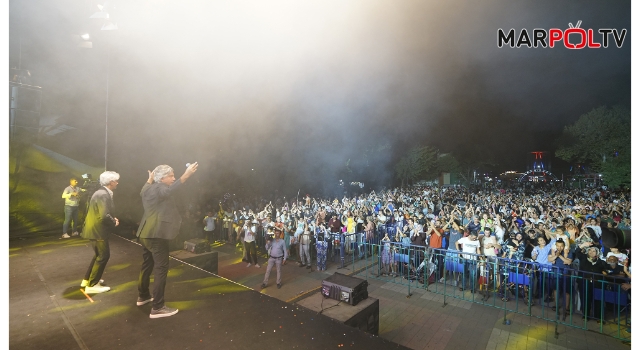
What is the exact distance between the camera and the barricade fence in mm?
3580

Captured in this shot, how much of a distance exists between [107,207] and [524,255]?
610cm

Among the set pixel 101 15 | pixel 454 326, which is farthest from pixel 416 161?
pixel 101 15

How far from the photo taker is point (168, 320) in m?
1.96

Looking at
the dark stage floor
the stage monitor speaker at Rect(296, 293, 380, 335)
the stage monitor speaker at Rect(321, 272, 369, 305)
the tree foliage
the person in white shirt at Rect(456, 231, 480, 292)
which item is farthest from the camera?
the tree foliage

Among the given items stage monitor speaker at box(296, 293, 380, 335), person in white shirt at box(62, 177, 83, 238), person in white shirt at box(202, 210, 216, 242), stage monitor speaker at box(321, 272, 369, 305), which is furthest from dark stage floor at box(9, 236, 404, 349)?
person in white shirt at box(202, 210, 216, 242)

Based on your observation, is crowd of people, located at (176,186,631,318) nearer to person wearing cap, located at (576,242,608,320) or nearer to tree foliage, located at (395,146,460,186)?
person wearing cap, located at (576,242,608,320)

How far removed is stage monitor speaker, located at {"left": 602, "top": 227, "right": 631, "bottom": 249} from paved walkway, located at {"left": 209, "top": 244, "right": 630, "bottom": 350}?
2.11m

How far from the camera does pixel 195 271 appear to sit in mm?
3000

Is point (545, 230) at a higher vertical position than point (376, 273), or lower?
higher

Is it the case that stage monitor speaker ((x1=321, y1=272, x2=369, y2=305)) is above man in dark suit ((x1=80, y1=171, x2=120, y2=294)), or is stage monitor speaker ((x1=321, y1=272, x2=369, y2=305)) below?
below

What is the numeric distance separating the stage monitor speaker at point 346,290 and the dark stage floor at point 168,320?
106 centimetres

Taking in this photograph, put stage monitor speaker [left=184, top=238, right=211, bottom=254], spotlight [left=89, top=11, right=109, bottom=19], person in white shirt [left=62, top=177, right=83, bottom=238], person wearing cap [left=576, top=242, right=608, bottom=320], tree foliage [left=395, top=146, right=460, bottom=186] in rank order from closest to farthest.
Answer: spotlight [left=89, top=11, right=109, bottom=19], person wearing cap [left=576, top=242, right=608, bottom=320], person in white shirt [left=62, top=177, right=83, bottom=238], stage monitor speaker [left=184, top=238, right=211, bottom=254], tree foliage [left=395, top=146, right=460, bottom=186]
